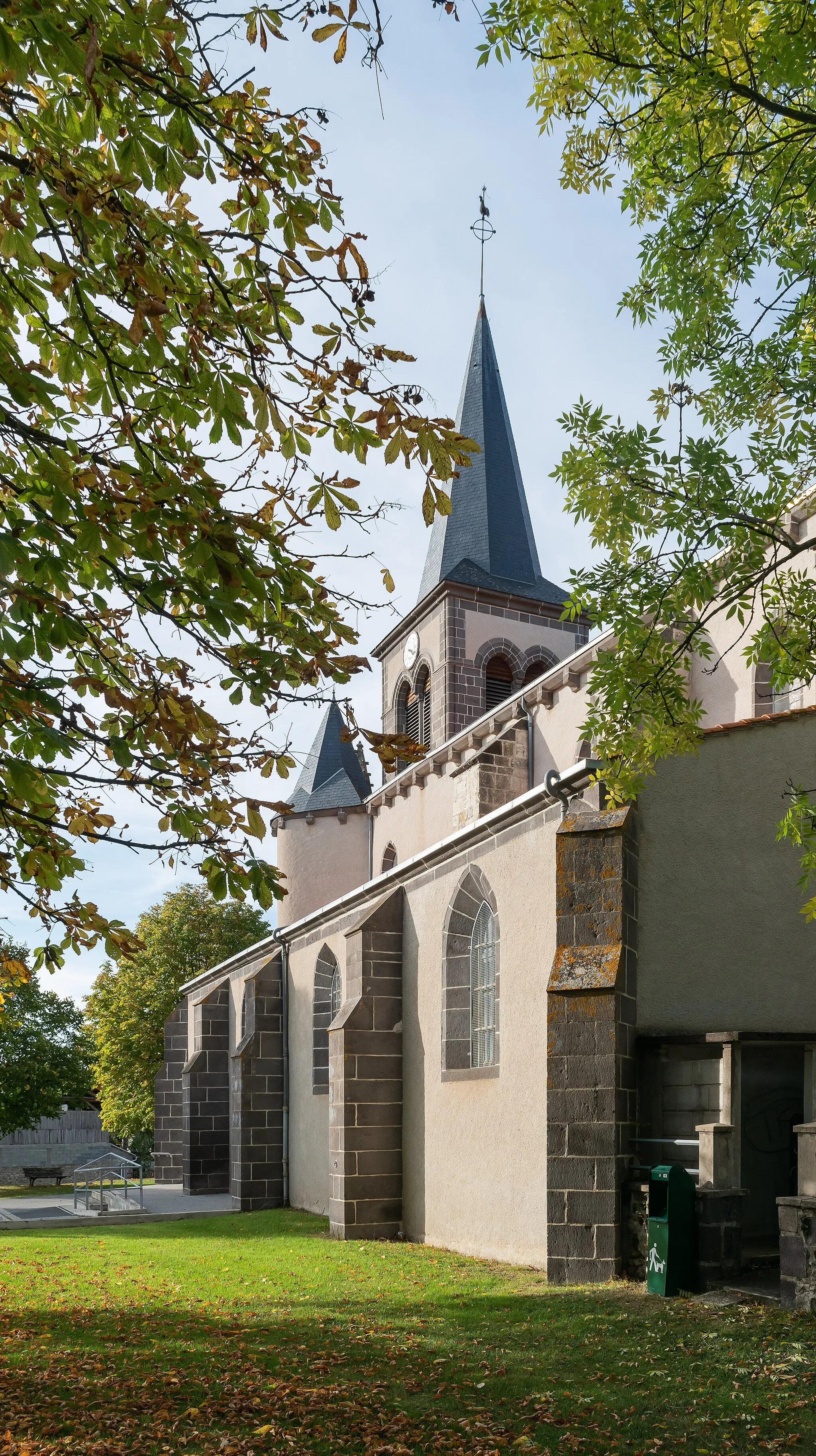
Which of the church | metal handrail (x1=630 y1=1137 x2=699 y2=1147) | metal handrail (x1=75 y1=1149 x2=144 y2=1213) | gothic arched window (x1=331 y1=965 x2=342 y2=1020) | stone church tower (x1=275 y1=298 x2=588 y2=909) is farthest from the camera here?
stone church tower (x1=275 y1=298 x2=588 y2=909)

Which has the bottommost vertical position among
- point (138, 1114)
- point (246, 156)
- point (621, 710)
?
point (138, 1114)

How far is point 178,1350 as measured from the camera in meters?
8.53

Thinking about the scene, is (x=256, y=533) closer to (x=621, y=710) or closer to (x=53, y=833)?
(x=53, y=833)

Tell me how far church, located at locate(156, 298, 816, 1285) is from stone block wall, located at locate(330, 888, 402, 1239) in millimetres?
29

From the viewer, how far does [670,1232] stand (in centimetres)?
939

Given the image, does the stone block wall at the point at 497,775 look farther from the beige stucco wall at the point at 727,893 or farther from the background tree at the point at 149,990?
the background tree at the point at 149,990

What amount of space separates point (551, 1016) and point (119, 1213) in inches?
493

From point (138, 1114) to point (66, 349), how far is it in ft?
118

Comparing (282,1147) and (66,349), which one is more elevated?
(66,349)

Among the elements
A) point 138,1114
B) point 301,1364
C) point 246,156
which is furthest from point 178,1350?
point 138,1114

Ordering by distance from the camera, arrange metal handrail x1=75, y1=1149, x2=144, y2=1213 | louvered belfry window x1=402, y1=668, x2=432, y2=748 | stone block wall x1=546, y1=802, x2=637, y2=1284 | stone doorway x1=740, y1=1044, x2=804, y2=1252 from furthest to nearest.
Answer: louvered belfry window x1=402, y1=668, x2=432, y2=748 < metal handrail x1=75, y1=1149, x2=144, y2=1213 < stone doorway x1=740, y1=1044, x2=804, y2=1252 < stone block wall x1=546, y1=802, x2=637, y2=1284

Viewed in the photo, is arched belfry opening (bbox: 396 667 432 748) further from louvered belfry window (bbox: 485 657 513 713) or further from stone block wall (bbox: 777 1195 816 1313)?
stone block wall (bbox: 777 1195 816 1313)

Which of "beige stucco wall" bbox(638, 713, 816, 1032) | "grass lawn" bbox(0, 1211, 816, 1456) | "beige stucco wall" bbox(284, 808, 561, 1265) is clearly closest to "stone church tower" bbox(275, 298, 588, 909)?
"beige stucco wall" bbox(284, 808, 561, 1265)

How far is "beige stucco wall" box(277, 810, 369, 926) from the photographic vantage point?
31.3 metres
